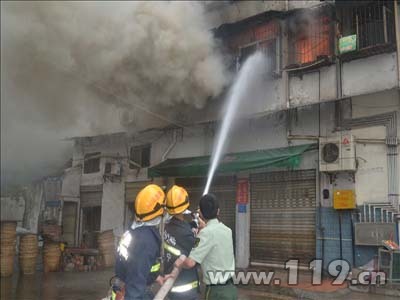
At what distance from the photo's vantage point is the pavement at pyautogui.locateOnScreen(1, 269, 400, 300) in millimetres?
7348

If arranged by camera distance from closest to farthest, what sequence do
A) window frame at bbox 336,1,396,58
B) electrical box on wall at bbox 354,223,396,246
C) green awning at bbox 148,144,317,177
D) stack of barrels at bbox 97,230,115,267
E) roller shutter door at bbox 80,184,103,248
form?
electrical box on wall at bbox 354,223,396,246
window frame at bbox 336,1,396,58
green awning at bbox 148,144,317,177
stack of barrels at bbox 97,230,115,267
roller shutter door at bbox 80,184,103,248

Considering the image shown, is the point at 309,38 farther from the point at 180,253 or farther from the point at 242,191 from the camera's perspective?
the point at 180,253

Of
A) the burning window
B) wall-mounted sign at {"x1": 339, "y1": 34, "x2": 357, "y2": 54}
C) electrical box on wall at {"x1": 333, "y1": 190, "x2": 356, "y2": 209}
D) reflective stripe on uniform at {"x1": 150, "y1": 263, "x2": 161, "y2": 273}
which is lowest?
reflective stripe on uniform at {"x1": 150, "y1": 263, "x2": 161, "y2": 273}

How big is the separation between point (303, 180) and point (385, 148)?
194 centimetres

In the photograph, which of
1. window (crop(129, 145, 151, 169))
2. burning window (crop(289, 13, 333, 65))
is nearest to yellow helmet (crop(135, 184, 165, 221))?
burning window (crop(289, 13, 333, 65))

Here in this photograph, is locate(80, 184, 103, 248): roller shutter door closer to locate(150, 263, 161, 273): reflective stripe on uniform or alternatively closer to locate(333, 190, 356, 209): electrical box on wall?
locate(333, 190, 356, 209): electrical box on wall

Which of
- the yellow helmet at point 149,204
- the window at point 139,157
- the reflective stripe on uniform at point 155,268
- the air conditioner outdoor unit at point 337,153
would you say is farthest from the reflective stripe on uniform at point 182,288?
the window at point 139,157

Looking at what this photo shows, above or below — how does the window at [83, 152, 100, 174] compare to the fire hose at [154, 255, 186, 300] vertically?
above

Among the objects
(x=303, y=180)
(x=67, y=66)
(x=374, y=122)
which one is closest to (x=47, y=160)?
(x=67, y=66)

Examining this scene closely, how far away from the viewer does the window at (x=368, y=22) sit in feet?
28.8

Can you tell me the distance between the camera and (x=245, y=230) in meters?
10.5

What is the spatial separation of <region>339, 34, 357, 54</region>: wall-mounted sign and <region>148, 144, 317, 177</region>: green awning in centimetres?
216

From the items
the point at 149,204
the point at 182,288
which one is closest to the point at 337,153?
the point at 182,288

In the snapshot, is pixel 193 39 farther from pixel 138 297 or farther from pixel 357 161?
pixel 138 297
